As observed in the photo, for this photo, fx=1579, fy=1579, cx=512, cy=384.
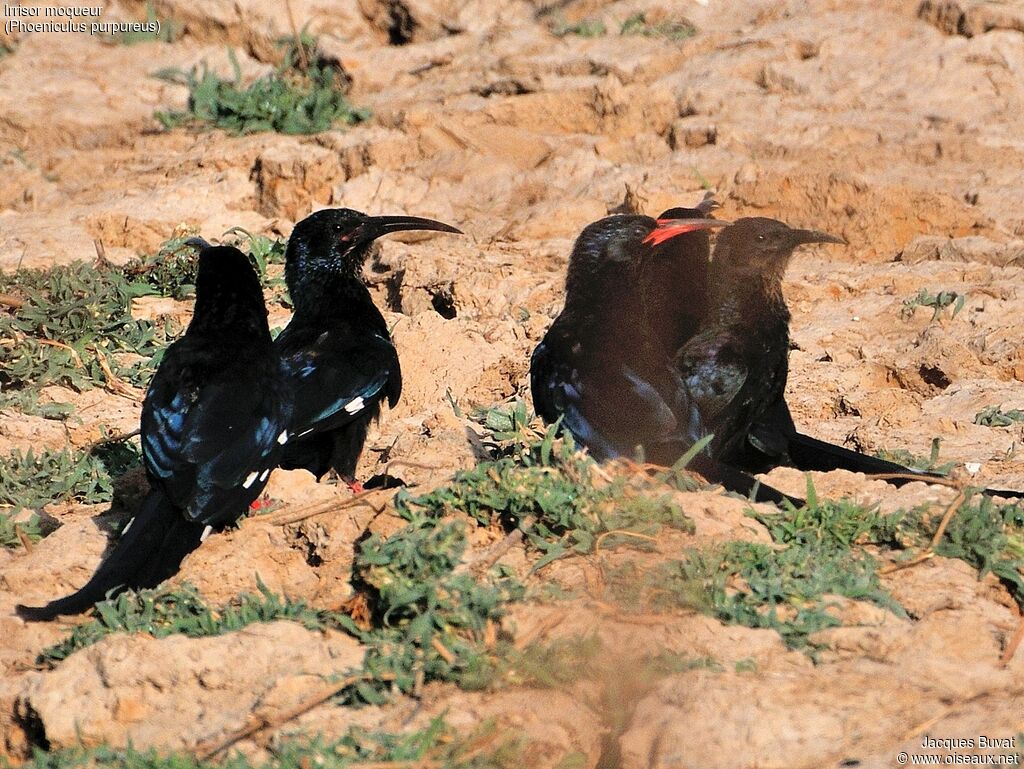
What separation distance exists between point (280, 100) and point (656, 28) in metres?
2.54

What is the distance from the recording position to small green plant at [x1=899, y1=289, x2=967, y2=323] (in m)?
7.41

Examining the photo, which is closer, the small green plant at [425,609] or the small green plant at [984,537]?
the small green plant at [425,609]

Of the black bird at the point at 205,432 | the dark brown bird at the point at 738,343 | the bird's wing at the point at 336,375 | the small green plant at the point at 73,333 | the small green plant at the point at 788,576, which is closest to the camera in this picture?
the small green plant at the point at 788,576

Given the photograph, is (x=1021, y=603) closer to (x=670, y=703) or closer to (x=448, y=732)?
(x=670, y=703)

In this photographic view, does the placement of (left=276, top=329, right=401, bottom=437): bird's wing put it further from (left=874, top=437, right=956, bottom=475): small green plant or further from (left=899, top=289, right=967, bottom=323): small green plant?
(left=899, top=289, right=967, bottom=323): small green plant

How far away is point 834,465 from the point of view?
239 inches

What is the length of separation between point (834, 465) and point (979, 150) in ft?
11.6

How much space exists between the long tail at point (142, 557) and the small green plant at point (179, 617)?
0.08 metres

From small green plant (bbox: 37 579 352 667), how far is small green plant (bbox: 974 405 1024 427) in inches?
124

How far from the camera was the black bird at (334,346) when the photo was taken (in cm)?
622

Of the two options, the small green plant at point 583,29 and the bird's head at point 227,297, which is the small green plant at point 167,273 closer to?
the bird's head at point 227,297

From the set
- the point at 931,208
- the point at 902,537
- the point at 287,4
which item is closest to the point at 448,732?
the point at 902,537

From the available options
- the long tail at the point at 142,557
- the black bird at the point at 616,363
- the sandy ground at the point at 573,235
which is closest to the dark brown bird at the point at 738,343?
the black bird at the point at 616,363

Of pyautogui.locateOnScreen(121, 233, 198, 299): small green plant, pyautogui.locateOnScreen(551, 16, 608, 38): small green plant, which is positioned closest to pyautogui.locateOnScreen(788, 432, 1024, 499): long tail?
pyautogui.locateOnScreen(121, 233, 198, 299): small green plant
